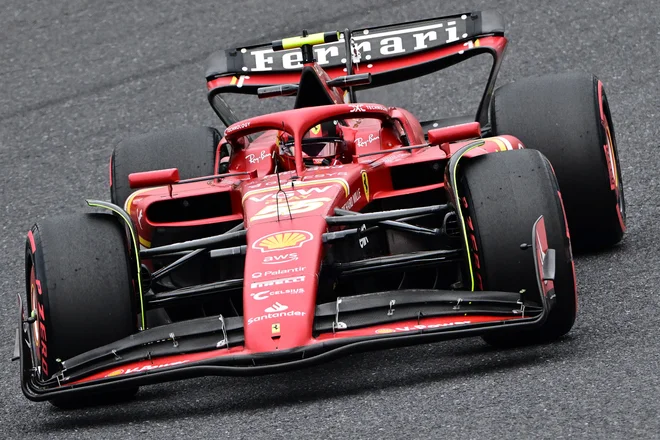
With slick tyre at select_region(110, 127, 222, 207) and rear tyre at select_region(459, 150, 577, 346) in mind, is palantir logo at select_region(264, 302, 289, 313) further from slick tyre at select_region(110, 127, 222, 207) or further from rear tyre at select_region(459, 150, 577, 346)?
slick tyre at select_region(110, 127, 222, 207)

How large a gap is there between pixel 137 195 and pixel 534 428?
3.48m

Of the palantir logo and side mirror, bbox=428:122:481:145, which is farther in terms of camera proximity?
side mirror, bbox=428:122:481:145

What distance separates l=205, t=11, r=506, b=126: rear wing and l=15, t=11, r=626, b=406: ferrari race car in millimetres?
1001

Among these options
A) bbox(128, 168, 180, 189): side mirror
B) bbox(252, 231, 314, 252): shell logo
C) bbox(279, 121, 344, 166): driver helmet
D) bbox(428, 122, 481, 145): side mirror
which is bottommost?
bbox(252, 231, 314, 252): shell logo

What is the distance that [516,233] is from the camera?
683 cm

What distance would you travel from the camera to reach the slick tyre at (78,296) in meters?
6.82

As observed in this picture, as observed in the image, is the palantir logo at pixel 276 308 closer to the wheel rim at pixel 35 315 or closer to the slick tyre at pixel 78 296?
the slick tyre at pixel 78 296

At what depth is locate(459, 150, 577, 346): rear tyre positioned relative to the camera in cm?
682

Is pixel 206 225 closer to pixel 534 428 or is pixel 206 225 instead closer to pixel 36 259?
pixel 36 259

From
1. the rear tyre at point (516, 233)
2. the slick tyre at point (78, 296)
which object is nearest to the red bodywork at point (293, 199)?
the rear tyre at point (516, 233)

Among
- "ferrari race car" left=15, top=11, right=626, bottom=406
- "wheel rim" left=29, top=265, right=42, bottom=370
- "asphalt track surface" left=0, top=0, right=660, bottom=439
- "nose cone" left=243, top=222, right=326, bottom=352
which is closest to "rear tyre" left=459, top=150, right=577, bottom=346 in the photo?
"ferrari race car" left=15, top=11, right=626, bottom=406

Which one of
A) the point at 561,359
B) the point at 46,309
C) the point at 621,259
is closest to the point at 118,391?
the point at 46,309

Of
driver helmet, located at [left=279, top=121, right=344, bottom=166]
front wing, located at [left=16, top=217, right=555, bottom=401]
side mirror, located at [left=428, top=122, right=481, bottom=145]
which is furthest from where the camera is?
driver helmet, located at [left=279, top=121, right=344, bottom=166]

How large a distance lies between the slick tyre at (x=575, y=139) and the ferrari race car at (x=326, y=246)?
0.03 ft
